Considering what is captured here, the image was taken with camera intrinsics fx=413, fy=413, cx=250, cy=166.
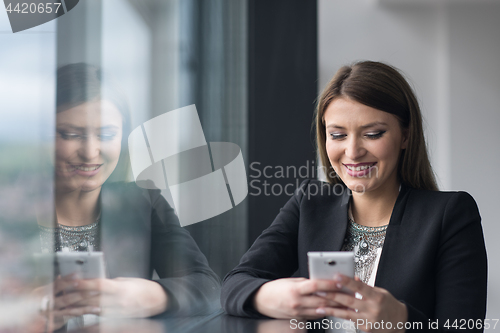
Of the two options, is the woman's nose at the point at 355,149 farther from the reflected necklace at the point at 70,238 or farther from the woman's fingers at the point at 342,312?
the reflected necklace at the point at 70,238

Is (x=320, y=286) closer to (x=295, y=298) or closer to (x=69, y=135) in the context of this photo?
(x=295, y=298)

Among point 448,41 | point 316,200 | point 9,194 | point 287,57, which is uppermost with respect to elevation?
point 448,41

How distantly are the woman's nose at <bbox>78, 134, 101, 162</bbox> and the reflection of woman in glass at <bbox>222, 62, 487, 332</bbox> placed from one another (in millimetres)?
483

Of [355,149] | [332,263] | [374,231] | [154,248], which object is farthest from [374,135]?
[154,248]

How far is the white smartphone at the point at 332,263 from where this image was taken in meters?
0.78

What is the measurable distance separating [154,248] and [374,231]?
24.3 inches

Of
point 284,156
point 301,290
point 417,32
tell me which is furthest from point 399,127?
point 417,32

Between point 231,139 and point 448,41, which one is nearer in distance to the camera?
point 231,139

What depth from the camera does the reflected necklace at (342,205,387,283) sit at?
1.08m

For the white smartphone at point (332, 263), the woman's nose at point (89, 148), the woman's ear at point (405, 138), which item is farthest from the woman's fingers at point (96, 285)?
the woman's ear at point (405, 138)

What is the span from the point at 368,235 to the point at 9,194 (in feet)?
2.94

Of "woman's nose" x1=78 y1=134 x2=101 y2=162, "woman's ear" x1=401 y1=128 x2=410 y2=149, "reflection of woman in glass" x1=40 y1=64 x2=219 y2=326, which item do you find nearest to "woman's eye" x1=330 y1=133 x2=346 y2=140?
"woman's ear" x1=401 y1=128 x2=410 y2=149

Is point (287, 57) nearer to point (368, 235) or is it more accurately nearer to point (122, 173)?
point (368, 235)

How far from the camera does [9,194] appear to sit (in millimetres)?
452
